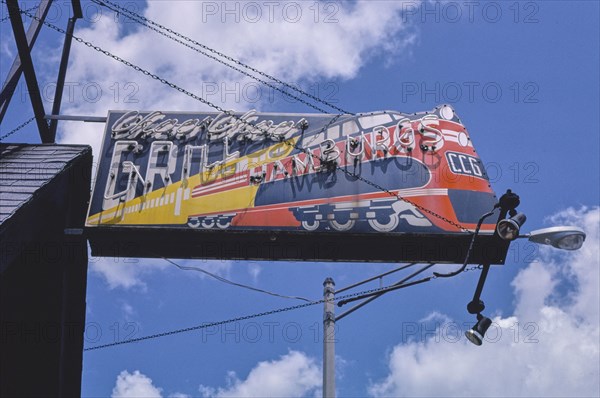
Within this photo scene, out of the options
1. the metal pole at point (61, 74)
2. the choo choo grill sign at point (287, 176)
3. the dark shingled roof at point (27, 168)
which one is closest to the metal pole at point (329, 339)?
the choo choo grill sign at point (287, 176)

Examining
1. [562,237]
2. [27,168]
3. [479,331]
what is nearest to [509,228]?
[562,237]

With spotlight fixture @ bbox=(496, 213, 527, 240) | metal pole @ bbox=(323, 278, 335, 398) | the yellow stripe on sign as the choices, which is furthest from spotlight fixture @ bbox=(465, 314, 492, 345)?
the yellow stripe on sign

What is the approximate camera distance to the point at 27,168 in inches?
420

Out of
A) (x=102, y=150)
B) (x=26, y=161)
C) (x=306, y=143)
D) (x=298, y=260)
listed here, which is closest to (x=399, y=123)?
(x=306, y=143)

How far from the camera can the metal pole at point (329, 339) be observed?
1102 cm

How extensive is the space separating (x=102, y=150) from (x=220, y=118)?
2.15 m

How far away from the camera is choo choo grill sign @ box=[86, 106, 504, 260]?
1284 centimetres

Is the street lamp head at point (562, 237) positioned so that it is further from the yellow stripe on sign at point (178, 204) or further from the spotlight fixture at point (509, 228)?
the yellow stripe on sign at point (178, 204)

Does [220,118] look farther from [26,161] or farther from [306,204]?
[26,161]

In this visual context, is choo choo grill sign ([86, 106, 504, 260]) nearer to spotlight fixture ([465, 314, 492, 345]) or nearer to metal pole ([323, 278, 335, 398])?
metal pole ([323, 278, 335, 398])

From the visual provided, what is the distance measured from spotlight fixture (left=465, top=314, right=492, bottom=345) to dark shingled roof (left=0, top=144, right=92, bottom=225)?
20.1 feet

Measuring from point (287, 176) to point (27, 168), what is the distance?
4457 mm

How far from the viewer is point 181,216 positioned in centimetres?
1296

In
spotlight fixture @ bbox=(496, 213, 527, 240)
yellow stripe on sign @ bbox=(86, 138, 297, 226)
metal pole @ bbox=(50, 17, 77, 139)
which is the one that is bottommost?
spotlight fixture @ bbox=(496, 213, 527, 240)
